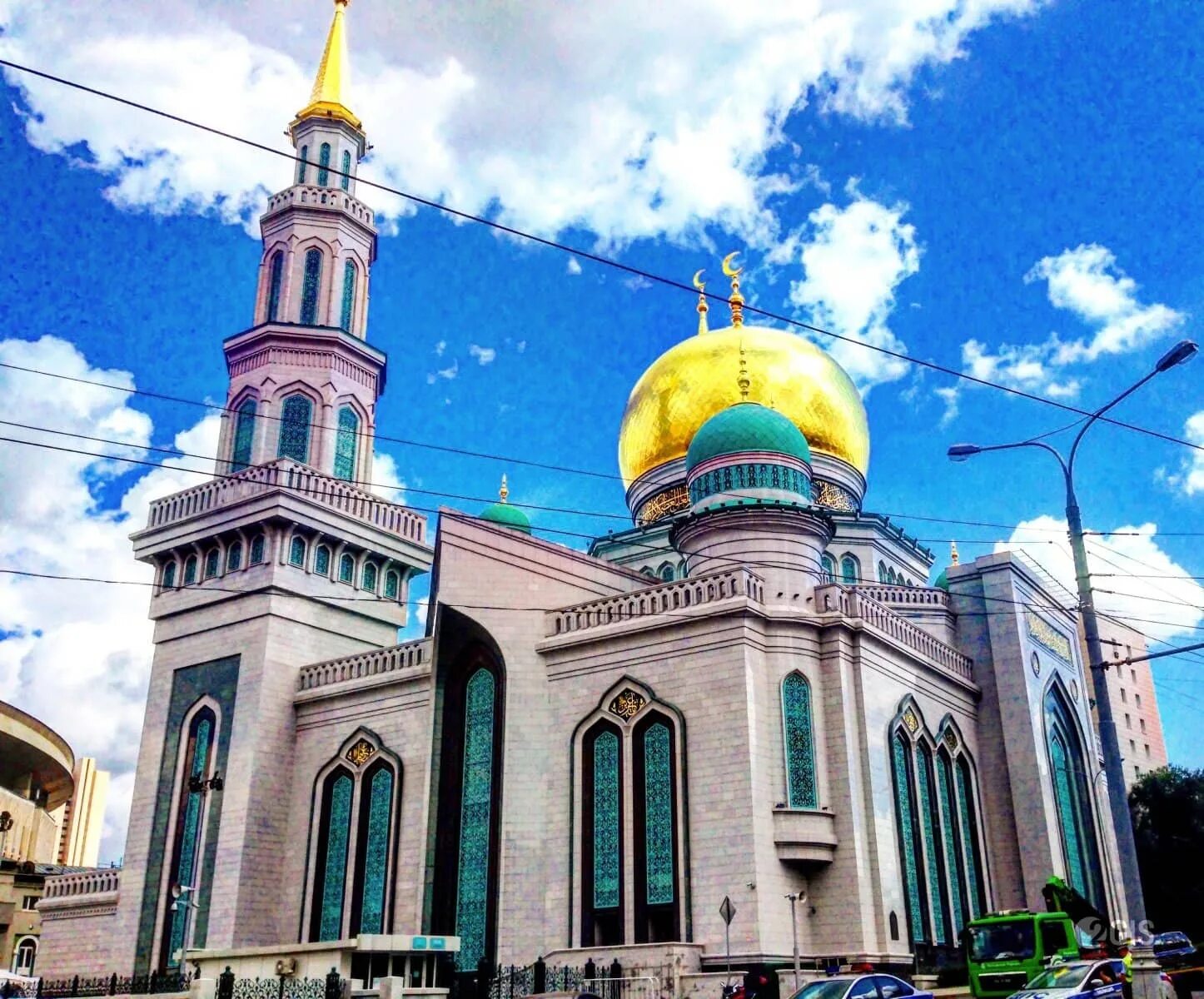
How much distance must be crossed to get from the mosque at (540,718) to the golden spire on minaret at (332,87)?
0.13 m

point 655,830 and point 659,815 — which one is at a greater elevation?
point 659,815

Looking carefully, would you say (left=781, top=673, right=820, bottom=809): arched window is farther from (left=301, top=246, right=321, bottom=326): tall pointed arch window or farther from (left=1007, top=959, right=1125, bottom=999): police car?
(left=301, top=246, right=321, bottom=326): tall pointed arch window

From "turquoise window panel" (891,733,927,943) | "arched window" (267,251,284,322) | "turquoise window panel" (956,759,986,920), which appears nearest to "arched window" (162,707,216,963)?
"arched window" (267,251,284,322)

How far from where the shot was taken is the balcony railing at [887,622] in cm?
2245

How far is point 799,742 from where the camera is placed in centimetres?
2117

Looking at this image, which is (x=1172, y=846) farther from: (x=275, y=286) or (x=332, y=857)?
(x=275, y=286)

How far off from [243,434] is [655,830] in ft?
45.7

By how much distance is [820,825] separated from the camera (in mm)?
20453

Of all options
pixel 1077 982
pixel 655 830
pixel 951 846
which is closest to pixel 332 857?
pixel 655 830

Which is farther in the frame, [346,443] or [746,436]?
[346,443]

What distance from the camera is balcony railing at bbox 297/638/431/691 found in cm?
2511

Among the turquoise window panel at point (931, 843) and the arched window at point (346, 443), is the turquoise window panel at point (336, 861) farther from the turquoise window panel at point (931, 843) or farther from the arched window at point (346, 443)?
the turquoise window panel at point (931, 843)

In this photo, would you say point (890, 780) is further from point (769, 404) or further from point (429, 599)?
point (769, 404)

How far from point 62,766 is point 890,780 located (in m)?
36.4
